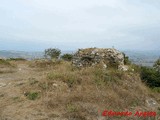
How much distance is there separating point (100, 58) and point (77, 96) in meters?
5.40

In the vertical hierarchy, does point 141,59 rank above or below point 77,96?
above

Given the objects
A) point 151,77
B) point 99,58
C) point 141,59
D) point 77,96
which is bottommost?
point 77,96

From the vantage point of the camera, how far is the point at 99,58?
14.5 metres

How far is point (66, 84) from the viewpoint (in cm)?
1074

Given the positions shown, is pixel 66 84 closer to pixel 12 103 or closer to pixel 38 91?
pixel 38 91

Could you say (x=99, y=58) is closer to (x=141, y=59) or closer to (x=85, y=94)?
(x=85, y=94)

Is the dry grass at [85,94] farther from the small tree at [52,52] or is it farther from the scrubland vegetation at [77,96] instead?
the small tree at [52,52]

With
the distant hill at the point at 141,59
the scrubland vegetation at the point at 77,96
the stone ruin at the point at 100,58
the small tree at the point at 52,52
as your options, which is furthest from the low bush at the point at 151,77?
the small tree at the point at 52,52

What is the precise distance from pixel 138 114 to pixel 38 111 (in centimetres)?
332

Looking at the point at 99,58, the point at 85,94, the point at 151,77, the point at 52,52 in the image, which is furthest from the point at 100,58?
the point at 52,52

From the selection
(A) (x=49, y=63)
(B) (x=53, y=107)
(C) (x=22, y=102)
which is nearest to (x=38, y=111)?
(B) (x=53, y=107)

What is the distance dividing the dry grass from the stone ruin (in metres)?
2.01

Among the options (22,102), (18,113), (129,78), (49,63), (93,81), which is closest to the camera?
(18,113)

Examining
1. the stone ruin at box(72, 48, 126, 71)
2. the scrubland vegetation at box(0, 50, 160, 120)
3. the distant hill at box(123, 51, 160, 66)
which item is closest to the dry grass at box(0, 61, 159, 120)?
the scrubland vegetation at box(0, 50, 160, 120)
